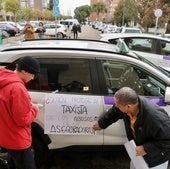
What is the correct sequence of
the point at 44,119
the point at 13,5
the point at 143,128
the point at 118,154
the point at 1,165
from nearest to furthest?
1. the point at 143,128
2. the point at 1,165
3. the point at 44,119
4. the point at 118,154
5. the point at 13,5

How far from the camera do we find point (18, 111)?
2.71 meters

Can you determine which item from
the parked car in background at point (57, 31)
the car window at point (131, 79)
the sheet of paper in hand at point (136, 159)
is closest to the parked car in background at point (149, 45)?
the car window at point (131, 79)

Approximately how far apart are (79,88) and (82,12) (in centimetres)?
13547

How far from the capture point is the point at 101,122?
3537 millimetres

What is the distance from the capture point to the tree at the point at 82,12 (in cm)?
13138

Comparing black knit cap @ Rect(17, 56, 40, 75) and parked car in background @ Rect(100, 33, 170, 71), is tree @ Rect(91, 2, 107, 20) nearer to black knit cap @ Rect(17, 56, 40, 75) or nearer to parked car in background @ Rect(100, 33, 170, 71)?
parked car in background @ Rect(100, 33, 170, 71)

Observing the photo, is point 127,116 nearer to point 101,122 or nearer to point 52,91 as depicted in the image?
point 101,122

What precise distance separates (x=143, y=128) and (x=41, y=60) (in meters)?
1.79

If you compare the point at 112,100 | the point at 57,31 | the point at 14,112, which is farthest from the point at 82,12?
the point at 14,112

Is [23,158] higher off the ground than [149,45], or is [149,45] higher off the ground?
[149,45]

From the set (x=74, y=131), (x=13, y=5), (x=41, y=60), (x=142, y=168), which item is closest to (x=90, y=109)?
(x=74, y=131)

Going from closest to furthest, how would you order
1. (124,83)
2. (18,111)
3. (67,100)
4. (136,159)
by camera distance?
(18,111), (136,159), (67,100), (124,83)

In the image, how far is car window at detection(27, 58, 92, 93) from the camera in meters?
4.12

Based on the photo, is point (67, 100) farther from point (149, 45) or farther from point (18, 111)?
point (149, 45)
